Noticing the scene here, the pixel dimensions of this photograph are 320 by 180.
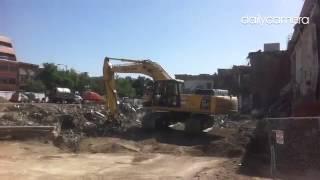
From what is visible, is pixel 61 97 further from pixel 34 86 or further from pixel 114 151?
pixel 114 151

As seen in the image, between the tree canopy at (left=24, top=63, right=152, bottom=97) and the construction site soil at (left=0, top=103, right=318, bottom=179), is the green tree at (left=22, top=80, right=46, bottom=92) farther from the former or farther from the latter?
the construction site soil at (left=0, top=103, right=318, bottom=179)

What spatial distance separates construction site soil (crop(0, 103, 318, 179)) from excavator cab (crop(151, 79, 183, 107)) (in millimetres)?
1736

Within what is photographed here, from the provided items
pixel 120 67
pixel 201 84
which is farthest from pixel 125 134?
pixel 201 84

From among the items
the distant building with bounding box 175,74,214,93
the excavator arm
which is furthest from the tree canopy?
the excavator arm

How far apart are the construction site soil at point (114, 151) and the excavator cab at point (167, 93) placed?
174 centimetres

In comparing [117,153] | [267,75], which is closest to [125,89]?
[267,75]

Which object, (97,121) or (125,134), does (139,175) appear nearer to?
(125,134)

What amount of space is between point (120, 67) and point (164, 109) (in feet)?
14.0

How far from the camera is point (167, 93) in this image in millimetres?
29562

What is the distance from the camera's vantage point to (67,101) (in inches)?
2512

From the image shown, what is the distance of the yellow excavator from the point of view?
28500 millimetres

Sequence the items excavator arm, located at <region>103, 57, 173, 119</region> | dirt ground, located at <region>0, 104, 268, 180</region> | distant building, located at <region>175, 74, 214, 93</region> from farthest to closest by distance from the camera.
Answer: distant building, located at <region>175, 74, 214, 93</region> < excavator arm, located at <region>103, 57, 173, 119</region> < dirt ground, located at <region>0, 104, 268, 180</region>

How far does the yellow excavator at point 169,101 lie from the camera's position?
1122 inches

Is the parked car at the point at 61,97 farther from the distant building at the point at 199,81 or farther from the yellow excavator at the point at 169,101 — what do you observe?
the yellow excavator at the point at 169,101
